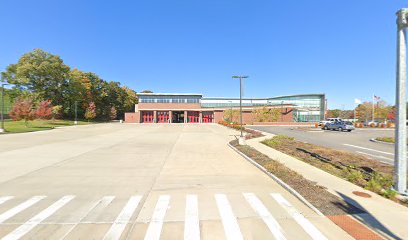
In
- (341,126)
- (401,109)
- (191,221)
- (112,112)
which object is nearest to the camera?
(191,221)

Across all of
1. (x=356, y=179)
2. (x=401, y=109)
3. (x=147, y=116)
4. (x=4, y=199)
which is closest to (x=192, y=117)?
Answer: (x=147, y=116)

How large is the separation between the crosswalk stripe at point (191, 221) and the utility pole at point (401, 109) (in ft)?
18.6

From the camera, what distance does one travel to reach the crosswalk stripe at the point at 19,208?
14.7 feet

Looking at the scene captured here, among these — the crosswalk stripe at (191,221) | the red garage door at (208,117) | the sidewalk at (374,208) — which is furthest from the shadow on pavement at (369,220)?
the red garage door at (208,117)

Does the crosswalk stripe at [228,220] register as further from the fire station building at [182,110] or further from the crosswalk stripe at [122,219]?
the fire station building at [182,110]

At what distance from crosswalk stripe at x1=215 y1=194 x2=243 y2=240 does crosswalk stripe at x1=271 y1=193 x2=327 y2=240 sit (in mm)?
1357

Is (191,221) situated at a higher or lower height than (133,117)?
lower

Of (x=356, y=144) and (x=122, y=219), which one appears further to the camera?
(x=356, y=144)

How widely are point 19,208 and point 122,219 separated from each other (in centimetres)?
281

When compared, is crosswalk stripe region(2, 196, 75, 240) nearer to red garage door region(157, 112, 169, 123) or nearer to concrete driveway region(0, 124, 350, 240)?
concrete driveway region(0, 124, 350, 240)

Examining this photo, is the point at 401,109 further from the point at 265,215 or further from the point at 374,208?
the point at 265,215

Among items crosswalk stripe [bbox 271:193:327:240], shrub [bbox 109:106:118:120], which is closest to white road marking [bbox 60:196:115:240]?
crosswalk stripe [bbox 271:193:327:240]

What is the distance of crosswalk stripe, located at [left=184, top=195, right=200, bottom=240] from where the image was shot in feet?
12.4

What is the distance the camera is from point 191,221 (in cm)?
430
